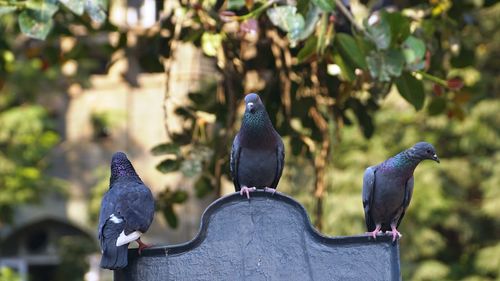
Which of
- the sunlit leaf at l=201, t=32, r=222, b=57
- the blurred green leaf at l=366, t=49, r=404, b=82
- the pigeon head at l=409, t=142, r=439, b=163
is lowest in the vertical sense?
the pigeon head at l=409, t=142, r=439, b=163

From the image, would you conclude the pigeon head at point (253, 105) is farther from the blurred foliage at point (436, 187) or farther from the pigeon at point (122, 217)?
the blurred foliage at point (436, 187)

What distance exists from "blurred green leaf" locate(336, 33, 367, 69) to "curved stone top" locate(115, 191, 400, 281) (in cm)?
168

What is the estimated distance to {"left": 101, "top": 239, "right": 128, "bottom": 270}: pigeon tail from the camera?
3.18 metres

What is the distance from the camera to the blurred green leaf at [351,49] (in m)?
4.79

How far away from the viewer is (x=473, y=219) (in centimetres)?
1537

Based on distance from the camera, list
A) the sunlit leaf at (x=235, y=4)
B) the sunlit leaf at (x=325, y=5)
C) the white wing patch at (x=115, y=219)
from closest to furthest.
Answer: the white wing patch at (x=115, y=219)
the sunlit leaf at (x=325, y=5)
the sunlit leaf at (x=235, y=4)

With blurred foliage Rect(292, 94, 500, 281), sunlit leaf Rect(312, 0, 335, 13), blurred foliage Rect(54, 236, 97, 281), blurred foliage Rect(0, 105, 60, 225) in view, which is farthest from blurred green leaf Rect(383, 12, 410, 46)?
blurred foliage Rect(292, 94, 500, 281)

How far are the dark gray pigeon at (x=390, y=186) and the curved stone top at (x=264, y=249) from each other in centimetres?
49

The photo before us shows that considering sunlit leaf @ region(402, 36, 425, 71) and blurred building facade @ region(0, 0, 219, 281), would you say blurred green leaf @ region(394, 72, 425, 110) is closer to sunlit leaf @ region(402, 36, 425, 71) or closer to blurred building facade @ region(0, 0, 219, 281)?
sunlit leaf @ region(402, 36, 425, 71)

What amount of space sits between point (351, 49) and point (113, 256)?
1988mm

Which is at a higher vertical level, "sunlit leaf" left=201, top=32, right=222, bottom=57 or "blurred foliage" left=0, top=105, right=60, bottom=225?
"blurred foliage" left=0, top=105, right=60, bottom=225

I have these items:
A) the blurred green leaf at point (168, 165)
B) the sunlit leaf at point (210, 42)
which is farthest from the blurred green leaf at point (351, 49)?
the blurred green leaf at point (168, 165)

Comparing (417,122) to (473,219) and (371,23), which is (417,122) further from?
(371,23)

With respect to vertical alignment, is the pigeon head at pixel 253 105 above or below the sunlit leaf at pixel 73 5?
below
